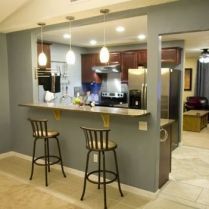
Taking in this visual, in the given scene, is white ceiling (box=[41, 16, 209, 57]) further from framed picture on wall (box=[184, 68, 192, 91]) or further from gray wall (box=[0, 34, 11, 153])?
framed picture on wall (box=[184, 68, 192, 91])

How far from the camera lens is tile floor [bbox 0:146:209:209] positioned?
124 inches

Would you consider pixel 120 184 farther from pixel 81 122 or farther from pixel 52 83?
pixel 52 83

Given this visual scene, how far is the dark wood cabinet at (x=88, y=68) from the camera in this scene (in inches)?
262

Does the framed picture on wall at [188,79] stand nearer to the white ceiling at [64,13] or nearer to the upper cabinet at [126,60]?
the upper cabinet at [126,60]

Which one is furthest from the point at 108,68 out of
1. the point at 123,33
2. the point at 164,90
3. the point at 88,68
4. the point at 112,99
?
the point at 164,90

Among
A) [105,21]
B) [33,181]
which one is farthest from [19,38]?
[33,181]

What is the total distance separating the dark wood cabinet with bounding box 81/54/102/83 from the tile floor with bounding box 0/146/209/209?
3125mm

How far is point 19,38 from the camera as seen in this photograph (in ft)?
15.2

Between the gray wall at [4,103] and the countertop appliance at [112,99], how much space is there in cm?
242

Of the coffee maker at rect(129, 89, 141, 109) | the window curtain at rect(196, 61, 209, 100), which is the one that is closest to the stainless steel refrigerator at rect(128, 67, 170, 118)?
the coffee maker at rect(129, 89, 141, 109)

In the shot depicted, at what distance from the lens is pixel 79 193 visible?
3443mm

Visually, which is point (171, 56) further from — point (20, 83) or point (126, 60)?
point (20, 83)

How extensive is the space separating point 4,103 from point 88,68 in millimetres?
2586

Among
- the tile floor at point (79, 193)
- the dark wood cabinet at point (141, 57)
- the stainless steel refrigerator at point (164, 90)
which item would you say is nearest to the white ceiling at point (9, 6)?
the stainless steel refrigerator at point (164, 90)
